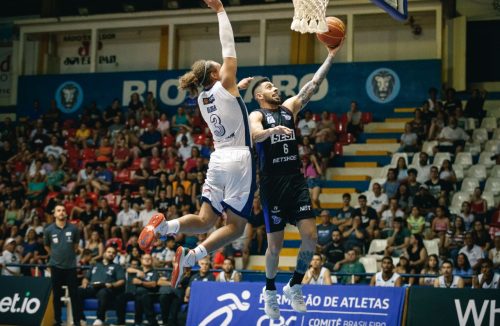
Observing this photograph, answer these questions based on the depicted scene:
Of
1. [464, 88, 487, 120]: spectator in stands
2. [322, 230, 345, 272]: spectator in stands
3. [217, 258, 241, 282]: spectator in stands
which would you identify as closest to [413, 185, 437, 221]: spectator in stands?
[322, 230, 345, 272]: spectator in stands

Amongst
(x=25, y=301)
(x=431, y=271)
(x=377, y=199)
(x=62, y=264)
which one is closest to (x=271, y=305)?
(x=431, y=271)

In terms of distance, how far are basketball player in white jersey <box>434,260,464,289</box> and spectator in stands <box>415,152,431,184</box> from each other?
4.41m

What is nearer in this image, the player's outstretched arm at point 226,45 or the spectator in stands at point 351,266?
the player's outstretched arm at point 226,45

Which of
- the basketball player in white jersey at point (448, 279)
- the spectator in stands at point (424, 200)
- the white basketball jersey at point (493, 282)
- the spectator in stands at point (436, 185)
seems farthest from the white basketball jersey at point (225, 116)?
the spectator in stands at point (436, 185)

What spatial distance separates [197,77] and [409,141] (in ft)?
41.6

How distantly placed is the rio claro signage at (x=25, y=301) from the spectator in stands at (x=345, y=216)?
6.30 meters

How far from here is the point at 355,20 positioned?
26.4 meters

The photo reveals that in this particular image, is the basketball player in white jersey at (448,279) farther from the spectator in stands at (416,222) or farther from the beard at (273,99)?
the beard at (273,99)

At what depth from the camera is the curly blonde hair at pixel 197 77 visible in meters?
9.48

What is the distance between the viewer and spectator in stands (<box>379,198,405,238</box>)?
60.3ft

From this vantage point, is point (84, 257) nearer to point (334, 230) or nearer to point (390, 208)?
point (334, 230)

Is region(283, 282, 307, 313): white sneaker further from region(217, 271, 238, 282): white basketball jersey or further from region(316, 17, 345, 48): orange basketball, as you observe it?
Result: region(217, 271, 238, 282): white basketball jersey

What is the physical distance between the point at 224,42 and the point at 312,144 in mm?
12909

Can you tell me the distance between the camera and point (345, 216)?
19.1 m
